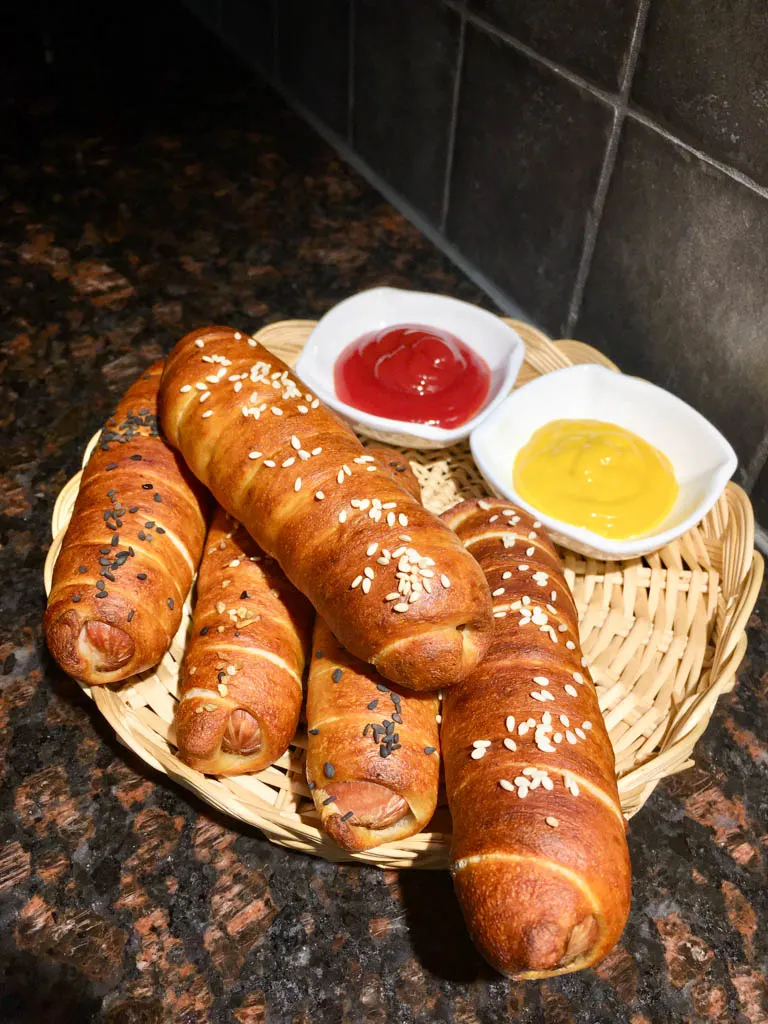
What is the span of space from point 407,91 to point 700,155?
114cm

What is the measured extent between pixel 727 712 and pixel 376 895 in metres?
0.76

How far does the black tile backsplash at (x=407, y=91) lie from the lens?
2.34 metres

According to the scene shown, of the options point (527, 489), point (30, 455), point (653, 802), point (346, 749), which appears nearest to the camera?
point (346, 749)

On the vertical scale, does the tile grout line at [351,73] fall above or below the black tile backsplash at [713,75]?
below

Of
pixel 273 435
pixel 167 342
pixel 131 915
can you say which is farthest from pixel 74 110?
pixel 131 915

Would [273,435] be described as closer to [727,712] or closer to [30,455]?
[30,455]

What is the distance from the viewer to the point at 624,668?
163cm

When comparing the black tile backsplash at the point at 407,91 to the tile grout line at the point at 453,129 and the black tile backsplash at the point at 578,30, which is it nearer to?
the tile grout line at the point at 453,129

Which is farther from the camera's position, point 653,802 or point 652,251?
point 652,251

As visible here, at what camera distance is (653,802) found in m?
1.50

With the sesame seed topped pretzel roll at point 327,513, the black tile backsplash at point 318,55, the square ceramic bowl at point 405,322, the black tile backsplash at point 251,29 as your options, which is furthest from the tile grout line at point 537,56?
the black tile backsplash at point 251,29

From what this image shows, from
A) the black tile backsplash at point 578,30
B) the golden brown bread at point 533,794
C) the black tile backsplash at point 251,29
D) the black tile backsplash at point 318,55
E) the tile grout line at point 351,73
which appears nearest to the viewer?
the golden brown bread at point 533,794

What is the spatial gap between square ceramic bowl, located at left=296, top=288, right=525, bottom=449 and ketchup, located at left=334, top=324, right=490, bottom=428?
0.03 m

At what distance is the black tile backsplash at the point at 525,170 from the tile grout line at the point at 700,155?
3.8 inches
